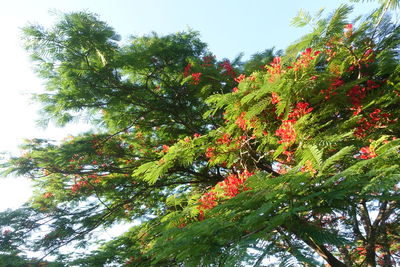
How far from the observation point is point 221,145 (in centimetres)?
393

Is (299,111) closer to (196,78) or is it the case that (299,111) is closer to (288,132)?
(288,132)

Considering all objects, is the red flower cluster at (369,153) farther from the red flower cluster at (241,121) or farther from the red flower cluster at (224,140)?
the red flower cluster at (224,140)

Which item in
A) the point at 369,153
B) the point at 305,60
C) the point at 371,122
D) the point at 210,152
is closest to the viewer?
the point at 369,153

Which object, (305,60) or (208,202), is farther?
(208,202)

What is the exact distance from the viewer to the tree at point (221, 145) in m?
1.85

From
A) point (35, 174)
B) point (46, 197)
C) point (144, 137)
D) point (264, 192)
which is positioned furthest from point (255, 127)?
point (46, 197)

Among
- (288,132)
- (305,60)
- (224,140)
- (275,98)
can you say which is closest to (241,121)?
(224,140)

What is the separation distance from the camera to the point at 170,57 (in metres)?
5.59

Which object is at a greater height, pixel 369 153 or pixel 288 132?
pixel 288 132

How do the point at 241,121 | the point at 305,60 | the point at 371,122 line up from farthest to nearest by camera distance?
1. the point at 241,121
2. the point at 371,122
3. the point at 305,60

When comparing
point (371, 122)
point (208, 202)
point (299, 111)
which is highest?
point (299, 111)

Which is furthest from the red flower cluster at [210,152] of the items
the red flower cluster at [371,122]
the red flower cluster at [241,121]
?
the red flower cluster at [371,122]

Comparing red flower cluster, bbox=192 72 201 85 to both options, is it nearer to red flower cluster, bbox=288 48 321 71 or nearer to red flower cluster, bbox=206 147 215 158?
red flower cluster, bbox=206 147 215 158

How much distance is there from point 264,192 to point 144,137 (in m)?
5.20
